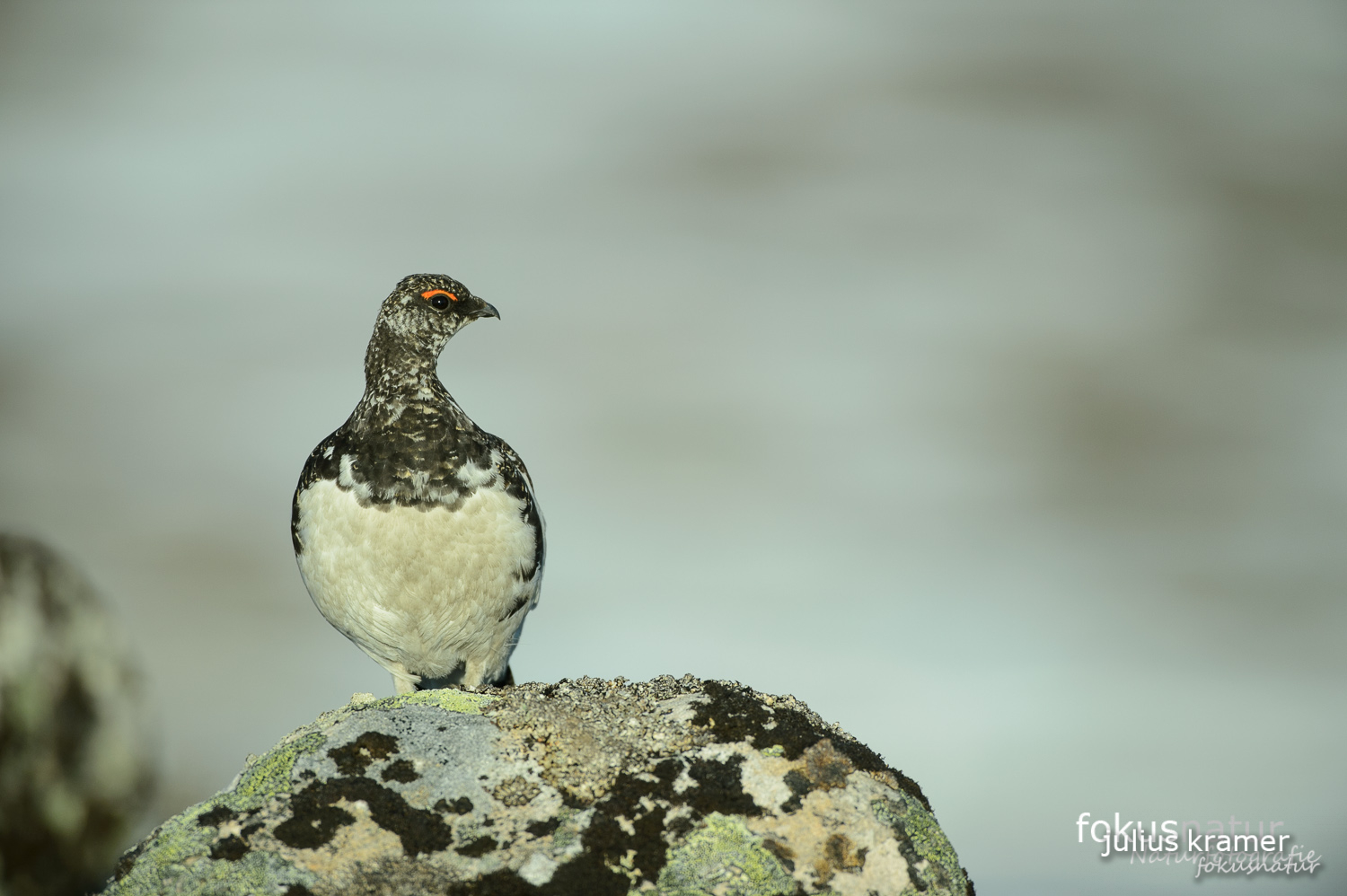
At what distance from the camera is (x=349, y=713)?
5996 mm

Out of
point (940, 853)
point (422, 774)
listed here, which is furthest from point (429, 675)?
point (940, 853)

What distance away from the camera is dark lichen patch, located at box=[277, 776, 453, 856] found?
16.5 feet

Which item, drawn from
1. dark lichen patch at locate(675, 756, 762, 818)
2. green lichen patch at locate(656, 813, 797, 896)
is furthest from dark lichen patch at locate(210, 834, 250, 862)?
dark lichen patch at locate(675, 756, 762, 818)

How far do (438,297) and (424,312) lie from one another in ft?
0.60

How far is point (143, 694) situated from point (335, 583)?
3541mm

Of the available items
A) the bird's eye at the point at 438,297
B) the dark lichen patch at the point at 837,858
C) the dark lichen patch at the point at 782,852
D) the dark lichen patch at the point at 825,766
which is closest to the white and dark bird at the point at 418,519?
the bird's eye at the point at 438,297

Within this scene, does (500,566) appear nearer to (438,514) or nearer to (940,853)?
(438,514)

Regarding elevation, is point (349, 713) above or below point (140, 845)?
above

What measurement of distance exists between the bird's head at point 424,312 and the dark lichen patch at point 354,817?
3948 mm

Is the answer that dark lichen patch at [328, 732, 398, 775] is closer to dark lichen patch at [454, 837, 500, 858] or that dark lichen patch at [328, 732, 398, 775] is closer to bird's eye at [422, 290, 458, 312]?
dark lichen patch at [454, 837, 500, 858]

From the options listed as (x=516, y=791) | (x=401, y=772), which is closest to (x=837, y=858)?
(x=516, y=791)

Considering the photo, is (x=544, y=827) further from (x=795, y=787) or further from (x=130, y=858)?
(x=130, y=858)

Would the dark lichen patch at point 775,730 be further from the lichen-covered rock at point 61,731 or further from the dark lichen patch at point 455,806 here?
the lichen-covered rock at point 61,731

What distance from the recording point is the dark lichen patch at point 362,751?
5.47 meters
